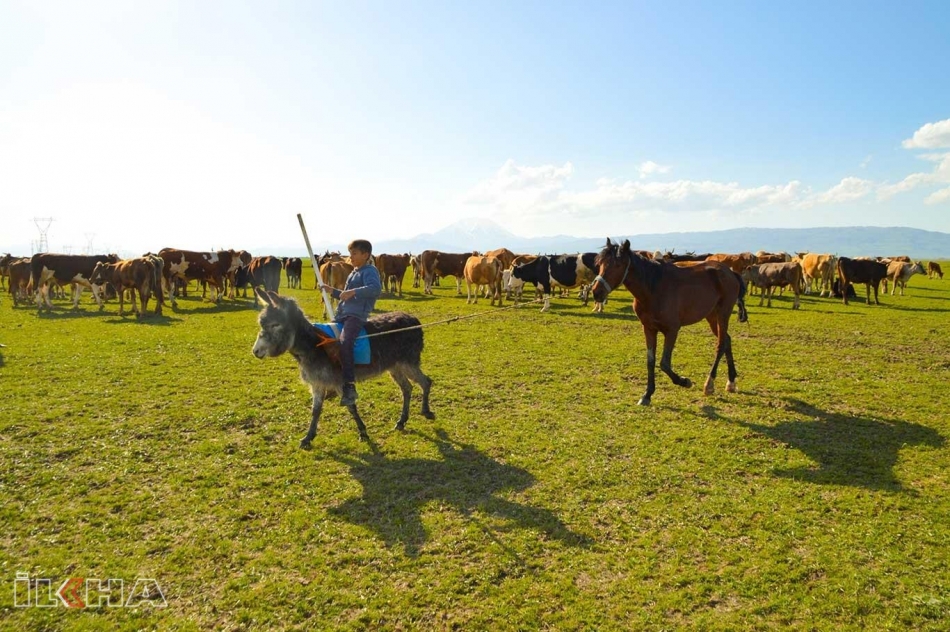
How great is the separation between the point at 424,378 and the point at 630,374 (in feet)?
16.5

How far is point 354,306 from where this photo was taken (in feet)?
21.8

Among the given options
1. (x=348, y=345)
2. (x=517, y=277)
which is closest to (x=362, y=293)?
(x=348, y=345)

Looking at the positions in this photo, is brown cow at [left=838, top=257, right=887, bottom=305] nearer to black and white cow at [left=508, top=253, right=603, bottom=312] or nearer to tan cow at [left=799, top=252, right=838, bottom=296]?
tan cow at [left=799, top=252, right=838, bottom=296]

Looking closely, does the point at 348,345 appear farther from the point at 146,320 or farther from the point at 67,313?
the point at 67,313

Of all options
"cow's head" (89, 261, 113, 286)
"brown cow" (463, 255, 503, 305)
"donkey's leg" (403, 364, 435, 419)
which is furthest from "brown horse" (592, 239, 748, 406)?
"cow's head" (89, 261, 113, 286)

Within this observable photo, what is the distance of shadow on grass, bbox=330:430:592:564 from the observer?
A: 4.76 meters

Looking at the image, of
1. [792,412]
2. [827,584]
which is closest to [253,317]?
[792,412]

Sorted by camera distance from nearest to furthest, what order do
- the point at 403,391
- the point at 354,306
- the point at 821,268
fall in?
the point at 354,306 → the point at 403,391 → the point at 821,268

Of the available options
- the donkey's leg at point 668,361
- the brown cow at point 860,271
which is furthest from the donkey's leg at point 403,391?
the brown cow at point 860,271

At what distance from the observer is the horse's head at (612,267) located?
8.05 meters

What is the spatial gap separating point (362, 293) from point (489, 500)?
9.73ft

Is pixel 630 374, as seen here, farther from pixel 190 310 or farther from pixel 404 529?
pixel 190 310

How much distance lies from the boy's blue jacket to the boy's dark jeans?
121 mm

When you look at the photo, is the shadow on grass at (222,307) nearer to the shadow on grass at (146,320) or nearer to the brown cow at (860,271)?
the shadow on grass at (146,320)
